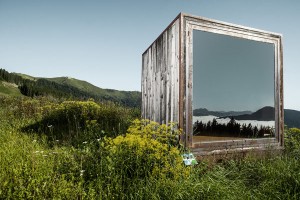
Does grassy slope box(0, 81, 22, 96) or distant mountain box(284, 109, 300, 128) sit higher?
grassy slope box(0, 81, 22, 96)

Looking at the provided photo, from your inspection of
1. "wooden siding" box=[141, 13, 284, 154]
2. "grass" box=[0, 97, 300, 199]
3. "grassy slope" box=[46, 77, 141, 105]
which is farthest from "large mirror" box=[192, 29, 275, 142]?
"grassy slope" box=[46, 77, 141, 105]

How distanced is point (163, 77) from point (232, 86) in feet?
18.5

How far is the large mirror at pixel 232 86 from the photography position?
308 inches

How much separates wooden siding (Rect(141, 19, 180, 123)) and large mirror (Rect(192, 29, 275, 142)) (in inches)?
82.4

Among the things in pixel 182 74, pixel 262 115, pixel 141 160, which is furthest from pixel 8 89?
pixel 141 160

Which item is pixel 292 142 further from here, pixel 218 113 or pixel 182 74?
pixel 218 113

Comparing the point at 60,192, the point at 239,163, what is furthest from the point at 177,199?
the point at 239,163

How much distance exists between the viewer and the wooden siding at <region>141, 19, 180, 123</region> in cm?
455

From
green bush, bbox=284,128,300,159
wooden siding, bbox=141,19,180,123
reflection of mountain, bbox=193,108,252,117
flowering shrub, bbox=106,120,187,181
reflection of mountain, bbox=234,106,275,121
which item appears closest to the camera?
flowering shrub, bbox=106,120,187,181

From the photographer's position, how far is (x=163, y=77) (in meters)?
5.14

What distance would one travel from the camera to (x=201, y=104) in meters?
9.70

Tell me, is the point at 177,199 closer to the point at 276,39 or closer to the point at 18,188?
the point at 18,188

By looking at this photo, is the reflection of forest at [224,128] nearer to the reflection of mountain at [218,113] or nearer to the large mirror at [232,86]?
the large mirror at [232,86]

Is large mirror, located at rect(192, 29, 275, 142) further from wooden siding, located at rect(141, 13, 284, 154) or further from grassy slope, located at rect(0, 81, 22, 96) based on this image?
grassy slope, located at rect(0, 81, 22, 96)
